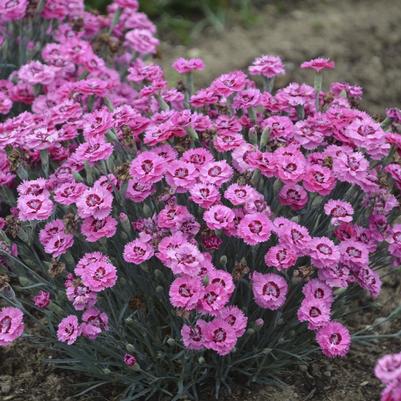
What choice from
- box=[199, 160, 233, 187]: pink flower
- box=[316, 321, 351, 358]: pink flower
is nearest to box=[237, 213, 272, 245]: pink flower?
→ box=[199, 160, 233, 187]: pink flower

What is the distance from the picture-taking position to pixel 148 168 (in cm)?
222

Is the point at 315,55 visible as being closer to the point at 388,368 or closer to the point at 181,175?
the point at 181,175

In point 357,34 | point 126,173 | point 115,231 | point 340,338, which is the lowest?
point 357,34

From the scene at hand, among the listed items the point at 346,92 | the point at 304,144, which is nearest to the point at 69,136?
the point at 304,144

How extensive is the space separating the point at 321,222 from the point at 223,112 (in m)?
0.59

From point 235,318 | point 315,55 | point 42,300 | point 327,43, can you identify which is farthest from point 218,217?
point 327,43

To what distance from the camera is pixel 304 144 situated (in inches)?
97.0

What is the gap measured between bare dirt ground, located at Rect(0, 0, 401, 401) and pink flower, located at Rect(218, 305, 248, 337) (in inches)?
16.7

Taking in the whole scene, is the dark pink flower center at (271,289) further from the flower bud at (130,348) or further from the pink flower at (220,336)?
the flower bud at (130,348)

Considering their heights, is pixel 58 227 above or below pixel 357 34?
above

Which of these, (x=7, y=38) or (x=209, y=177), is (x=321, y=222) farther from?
(x=7, y=38)

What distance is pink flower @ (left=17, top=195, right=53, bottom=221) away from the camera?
221 cm

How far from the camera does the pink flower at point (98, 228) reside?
217 centimetres

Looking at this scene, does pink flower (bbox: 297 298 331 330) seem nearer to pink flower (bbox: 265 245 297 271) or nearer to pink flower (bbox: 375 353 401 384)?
pink flower (bbox: 265 245 297 271)
